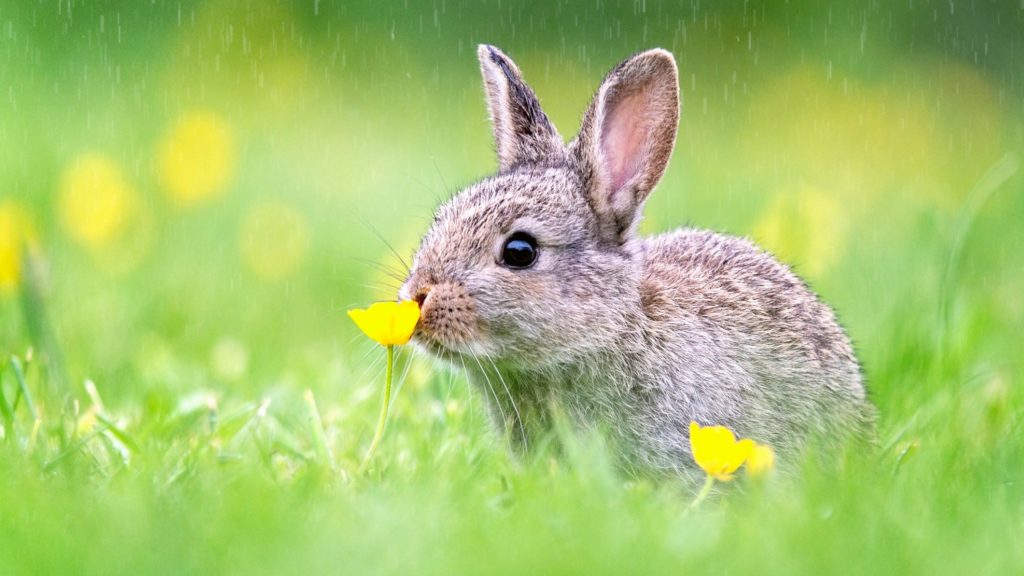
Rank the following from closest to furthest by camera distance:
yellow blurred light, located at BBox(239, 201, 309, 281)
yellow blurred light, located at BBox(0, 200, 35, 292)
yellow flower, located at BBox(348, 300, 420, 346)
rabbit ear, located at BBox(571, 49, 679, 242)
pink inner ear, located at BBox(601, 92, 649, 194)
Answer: yellow flower, located at BBox(348, 300, 420, 346), rabbit ear, located at BBox(571, 49, 679, 242), pink inner ear, located at BBox(601, 92, 649, 194), yellow blurred light, located at BBox(0, 200, 35, 292), yellow blurred light, located at BBox(239, 201, 309, 281)

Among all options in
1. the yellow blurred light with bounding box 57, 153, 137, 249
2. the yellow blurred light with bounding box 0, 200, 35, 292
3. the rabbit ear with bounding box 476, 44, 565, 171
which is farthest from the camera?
the yellow blurred light with bounding box 57, 153, 137, 249

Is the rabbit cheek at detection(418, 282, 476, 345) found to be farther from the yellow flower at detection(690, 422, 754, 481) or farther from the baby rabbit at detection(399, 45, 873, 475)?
the yellow flower at detection(690, 422, 754, 481)

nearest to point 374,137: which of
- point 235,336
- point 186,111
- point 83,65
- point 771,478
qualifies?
point 186,111

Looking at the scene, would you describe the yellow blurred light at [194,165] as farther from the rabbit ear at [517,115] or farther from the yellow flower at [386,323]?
the yellow flower at [386,323]

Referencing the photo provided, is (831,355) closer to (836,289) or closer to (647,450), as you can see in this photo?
(647,450)

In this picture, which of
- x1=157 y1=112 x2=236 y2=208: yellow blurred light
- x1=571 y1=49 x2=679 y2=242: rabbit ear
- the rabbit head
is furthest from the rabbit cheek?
x1=157 y1=112 x2=236 y2=208: yellow blurred light

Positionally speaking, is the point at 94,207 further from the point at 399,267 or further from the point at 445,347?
the point at 445,347
